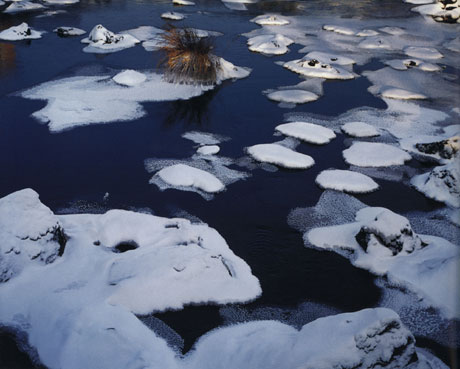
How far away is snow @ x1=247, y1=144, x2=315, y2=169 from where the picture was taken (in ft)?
19.3

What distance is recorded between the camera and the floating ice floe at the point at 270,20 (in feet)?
41.2

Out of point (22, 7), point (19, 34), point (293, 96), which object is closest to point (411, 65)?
point (293, 96)

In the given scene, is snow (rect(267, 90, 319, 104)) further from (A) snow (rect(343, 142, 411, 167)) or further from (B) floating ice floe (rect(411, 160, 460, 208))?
(B) floating ice floe (rect(411, 160, 460, 208))

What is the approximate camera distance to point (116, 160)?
19.4ft

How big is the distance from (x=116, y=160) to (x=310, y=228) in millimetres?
2651

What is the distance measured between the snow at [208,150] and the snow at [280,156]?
1.40ft

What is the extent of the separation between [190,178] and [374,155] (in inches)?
97.6

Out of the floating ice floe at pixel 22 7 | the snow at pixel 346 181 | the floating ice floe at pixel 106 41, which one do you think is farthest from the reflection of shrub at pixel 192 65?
the floating ice floe at pixel 22 7

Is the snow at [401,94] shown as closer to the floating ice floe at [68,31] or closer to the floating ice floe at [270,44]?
the floating ice floe at [270,44]

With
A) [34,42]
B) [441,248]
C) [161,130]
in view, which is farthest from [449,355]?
[34,42]

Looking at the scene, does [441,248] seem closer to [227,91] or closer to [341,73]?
[227,91]

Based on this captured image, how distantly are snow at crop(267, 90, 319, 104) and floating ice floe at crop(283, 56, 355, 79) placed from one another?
1.05 m

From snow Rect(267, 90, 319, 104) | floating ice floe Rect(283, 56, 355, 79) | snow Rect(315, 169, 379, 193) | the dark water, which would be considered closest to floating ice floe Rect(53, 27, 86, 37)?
the dark water

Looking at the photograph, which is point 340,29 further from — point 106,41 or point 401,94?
point 106,41
